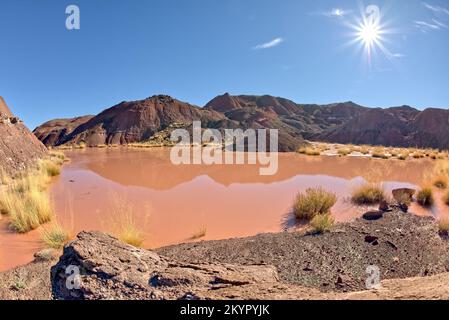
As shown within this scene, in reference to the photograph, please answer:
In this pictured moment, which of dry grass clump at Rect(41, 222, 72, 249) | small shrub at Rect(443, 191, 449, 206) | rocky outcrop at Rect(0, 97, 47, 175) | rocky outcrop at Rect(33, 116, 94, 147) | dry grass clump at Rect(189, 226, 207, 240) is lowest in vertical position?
dry grass clump at Rect(189, 226, 207, 240)

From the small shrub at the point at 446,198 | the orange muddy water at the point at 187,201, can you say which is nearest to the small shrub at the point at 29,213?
the orange muddy water at the point at 187,201

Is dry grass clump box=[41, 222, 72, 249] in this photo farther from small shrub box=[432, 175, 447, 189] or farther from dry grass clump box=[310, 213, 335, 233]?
small shrub box=[432, 175, 447, 189]

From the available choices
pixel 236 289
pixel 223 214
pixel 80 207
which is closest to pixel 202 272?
pixel 236 289

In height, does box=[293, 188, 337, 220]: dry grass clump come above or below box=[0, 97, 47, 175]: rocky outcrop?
below

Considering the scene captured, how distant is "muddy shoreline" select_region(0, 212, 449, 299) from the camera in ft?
12.0

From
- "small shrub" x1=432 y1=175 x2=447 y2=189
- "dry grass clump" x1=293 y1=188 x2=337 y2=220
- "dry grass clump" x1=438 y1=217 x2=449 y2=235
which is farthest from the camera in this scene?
"small shrub" x1=432 y1=175 x2=447 y2=189

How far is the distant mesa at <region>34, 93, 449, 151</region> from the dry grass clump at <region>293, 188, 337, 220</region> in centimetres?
1863

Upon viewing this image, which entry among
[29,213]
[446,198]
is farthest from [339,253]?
[29,213]

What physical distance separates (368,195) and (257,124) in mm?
53460

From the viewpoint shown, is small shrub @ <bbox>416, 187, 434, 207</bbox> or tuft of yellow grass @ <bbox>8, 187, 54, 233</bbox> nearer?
tuft of yellow grass @ <bbox>8, 187, 54, 233</bbox>

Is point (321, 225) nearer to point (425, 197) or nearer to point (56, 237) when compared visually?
point (425, 197)

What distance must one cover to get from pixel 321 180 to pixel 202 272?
9584 millimetres

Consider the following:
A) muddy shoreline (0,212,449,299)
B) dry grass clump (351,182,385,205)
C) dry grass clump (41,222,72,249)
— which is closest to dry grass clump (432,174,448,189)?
dry grass clump (351,182,385,205)

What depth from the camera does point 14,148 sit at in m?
12.2
